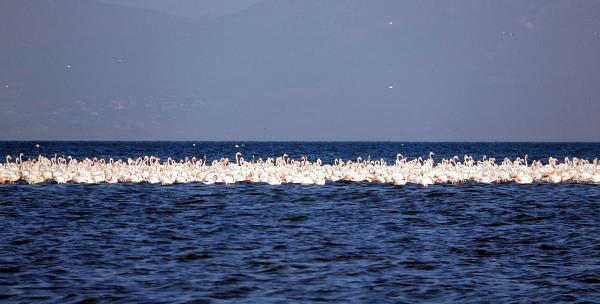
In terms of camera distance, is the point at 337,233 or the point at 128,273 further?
the point at 337,233

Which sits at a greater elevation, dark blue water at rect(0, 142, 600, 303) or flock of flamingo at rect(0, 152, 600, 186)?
flock of flamingo at rect(0, 152, 600, 186)

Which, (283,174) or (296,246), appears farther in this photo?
(283,174)

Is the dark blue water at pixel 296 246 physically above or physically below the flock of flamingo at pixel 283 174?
below

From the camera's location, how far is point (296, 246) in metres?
19.7

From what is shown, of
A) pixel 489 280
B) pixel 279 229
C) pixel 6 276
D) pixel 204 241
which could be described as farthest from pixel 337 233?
pixel 6 276

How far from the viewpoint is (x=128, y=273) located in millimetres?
16422

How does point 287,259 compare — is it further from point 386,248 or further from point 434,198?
point 434,198

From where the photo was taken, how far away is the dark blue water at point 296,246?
49.9ft

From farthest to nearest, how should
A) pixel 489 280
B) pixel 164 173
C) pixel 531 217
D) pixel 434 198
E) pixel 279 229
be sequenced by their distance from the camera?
pixel 164 173 → pixel 434 198 → pixel 531 217 → pixel 279 229 → pixel 489 280

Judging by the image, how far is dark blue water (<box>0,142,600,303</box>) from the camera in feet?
49.9

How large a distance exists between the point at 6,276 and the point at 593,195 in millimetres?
20948

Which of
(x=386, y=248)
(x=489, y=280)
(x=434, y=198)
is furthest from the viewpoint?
(x=434, y=198)

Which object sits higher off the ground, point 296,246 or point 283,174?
point 283,174

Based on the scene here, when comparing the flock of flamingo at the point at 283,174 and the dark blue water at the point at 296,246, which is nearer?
the dark blue water at the point at 296,246
